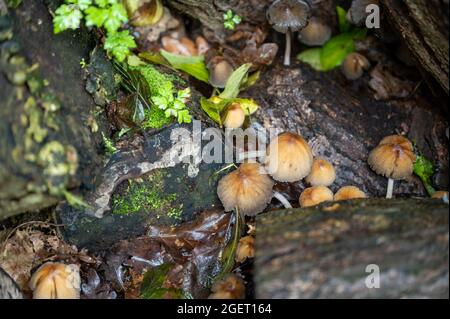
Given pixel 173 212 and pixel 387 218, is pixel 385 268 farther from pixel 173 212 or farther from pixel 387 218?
pixel 173 212

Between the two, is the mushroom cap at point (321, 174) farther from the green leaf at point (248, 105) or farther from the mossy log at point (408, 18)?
the mossy log at point (408, 18)

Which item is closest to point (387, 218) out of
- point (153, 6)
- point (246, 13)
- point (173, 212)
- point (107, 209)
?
point (173, 212)

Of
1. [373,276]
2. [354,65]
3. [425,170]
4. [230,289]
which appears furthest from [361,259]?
[354,65]

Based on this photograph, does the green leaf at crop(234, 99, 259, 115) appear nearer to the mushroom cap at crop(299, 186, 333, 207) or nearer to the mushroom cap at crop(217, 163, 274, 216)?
the mushroom cap at crop(217, 163, 274, 216)

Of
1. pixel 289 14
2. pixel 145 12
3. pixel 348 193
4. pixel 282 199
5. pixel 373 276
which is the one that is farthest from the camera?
pixel 145 12

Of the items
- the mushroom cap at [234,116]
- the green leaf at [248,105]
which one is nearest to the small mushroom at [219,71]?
the green leaf at [248,105]

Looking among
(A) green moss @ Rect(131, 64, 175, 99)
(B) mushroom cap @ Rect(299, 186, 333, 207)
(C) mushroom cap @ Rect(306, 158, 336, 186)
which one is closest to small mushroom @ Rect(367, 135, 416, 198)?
(C) mushroom cap @ Rect(306, 158, 336, 186)

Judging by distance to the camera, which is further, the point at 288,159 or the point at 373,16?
the point at 373,16

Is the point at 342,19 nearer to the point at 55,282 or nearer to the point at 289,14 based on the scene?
the point at 289,14
